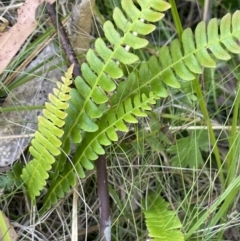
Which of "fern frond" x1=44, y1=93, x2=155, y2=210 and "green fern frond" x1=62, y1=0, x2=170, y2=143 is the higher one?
"green fern frond" x1=62, y1=0, x2=170, y2=143

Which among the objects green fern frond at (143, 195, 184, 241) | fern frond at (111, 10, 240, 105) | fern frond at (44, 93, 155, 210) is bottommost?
green fern frond at (143, 195, 184, 241)

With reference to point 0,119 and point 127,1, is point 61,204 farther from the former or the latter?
point 127,1

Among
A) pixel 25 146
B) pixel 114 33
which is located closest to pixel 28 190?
pixel 25 146

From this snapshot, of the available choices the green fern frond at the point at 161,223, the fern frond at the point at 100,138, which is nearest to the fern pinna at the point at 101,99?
the fern frond at the point at 100,138

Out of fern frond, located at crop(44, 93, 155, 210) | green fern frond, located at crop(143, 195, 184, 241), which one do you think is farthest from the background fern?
green fern frond, located at crop(143, 195, 184, 241)

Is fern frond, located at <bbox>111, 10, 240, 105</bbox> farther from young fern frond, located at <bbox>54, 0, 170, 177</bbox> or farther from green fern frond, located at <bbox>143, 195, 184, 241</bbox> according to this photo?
green fern frond, located at <bbox>143, 195, 184, 241</bbox>
